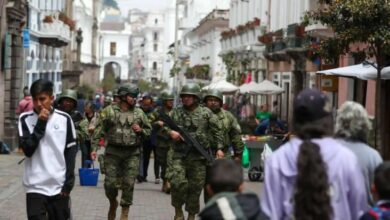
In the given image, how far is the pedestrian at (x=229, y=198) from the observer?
548 centimetres

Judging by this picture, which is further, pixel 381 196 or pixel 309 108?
pixel 309 108

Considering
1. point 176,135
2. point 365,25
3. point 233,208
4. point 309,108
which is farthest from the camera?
point 365,25

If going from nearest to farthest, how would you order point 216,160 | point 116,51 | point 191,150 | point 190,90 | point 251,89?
point 216,160 < point 191,150 < point 190,90 < point 251,89 < point 116,51

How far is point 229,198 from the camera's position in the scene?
5516 millimetres

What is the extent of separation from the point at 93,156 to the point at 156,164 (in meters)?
6.47

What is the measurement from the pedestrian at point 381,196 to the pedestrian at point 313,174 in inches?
5.7

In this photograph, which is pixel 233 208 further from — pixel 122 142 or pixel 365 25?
pixel 365 25

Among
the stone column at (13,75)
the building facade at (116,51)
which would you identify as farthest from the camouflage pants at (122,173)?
the building facade at (116,51)

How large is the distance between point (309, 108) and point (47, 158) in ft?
9.83

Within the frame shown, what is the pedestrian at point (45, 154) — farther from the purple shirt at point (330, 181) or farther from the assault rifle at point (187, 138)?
the assault rifle at point (187, 138)

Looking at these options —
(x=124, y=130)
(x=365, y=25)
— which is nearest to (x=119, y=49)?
(x=365, y=25)

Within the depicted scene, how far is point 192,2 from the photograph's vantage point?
261 ft

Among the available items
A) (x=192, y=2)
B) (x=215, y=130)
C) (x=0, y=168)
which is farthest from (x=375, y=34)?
(x=192, y=2)

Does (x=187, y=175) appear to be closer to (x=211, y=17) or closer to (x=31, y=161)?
(x=31, y=161)
